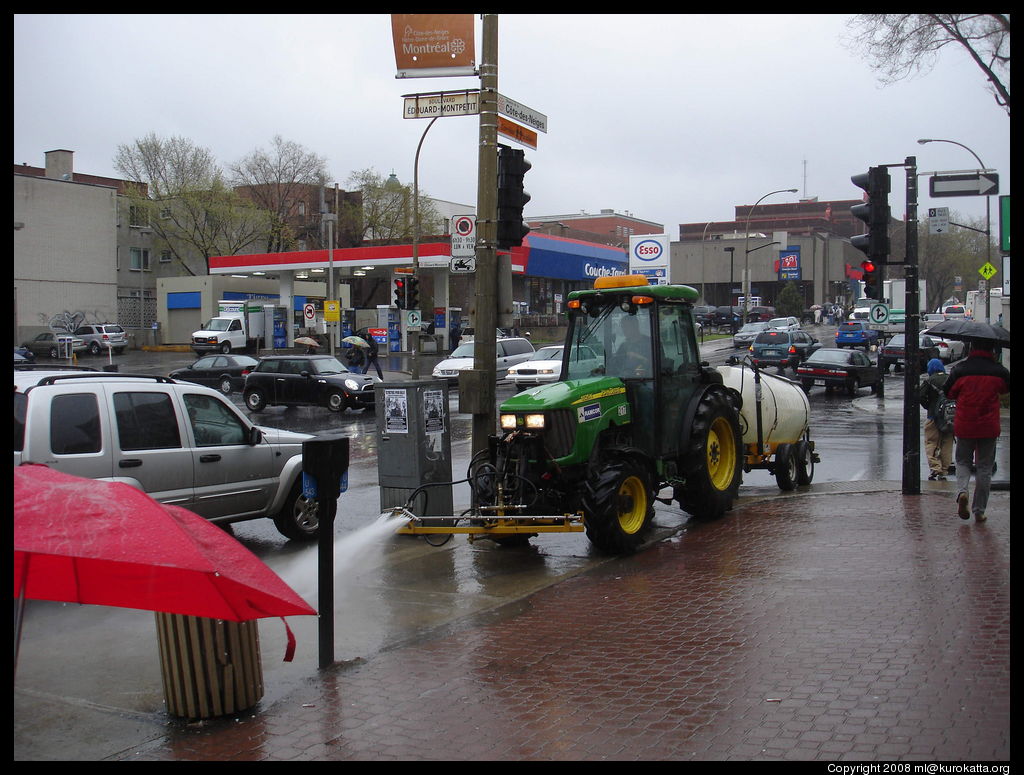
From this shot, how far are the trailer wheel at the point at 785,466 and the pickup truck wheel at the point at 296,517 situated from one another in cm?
647

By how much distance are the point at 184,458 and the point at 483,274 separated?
3.78m

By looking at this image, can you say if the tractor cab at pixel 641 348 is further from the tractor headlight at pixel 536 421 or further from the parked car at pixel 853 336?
the parked car at pixel 853 336

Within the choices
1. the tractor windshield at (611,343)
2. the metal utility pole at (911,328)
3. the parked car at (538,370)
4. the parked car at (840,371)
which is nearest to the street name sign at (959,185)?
the metal utility pole at (911,328)

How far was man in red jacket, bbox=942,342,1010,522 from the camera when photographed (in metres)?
9.66

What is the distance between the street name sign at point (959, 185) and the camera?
15.6 metres

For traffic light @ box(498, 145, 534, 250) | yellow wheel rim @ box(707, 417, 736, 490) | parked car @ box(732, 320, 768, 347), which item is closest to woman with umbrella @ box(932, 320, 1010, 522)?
yellow wheel rim @ box(707, 417, 736, 490)

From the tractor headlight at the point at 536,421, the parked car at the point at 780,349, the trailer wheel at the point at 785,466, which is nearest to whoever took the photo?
the tractor headlight at the point at 536,421

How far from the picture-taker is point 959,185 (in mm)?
15617

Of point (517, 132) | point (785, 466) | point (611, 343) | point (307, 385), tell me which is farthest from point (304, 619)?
point (307, 385)

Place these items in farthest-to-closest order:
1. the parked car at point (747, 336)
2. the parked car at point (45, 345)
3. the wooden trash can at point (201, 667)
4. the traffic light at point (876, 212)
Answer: the parked car at point (747, 336) < the parked car at point (45, 345) < the traffic light at point (876, 212) < the wooden trash can at point (201, 667)

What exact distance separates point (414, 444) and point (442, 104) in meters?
3.91

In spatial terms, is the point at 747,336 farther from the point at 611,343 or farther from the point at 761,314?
the point at 611,343

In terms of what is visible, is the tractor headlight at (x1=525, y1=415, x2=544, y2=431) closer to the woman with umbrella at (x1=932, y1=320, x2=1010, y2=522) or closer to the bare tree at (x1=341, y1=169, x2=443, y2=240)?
the woman with umbrella at (x1=932, y1=320, x2=1010, y2=522)

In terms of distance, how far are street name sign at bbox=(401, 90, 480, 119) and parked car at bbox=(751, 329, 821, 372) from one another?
84.7 feet
